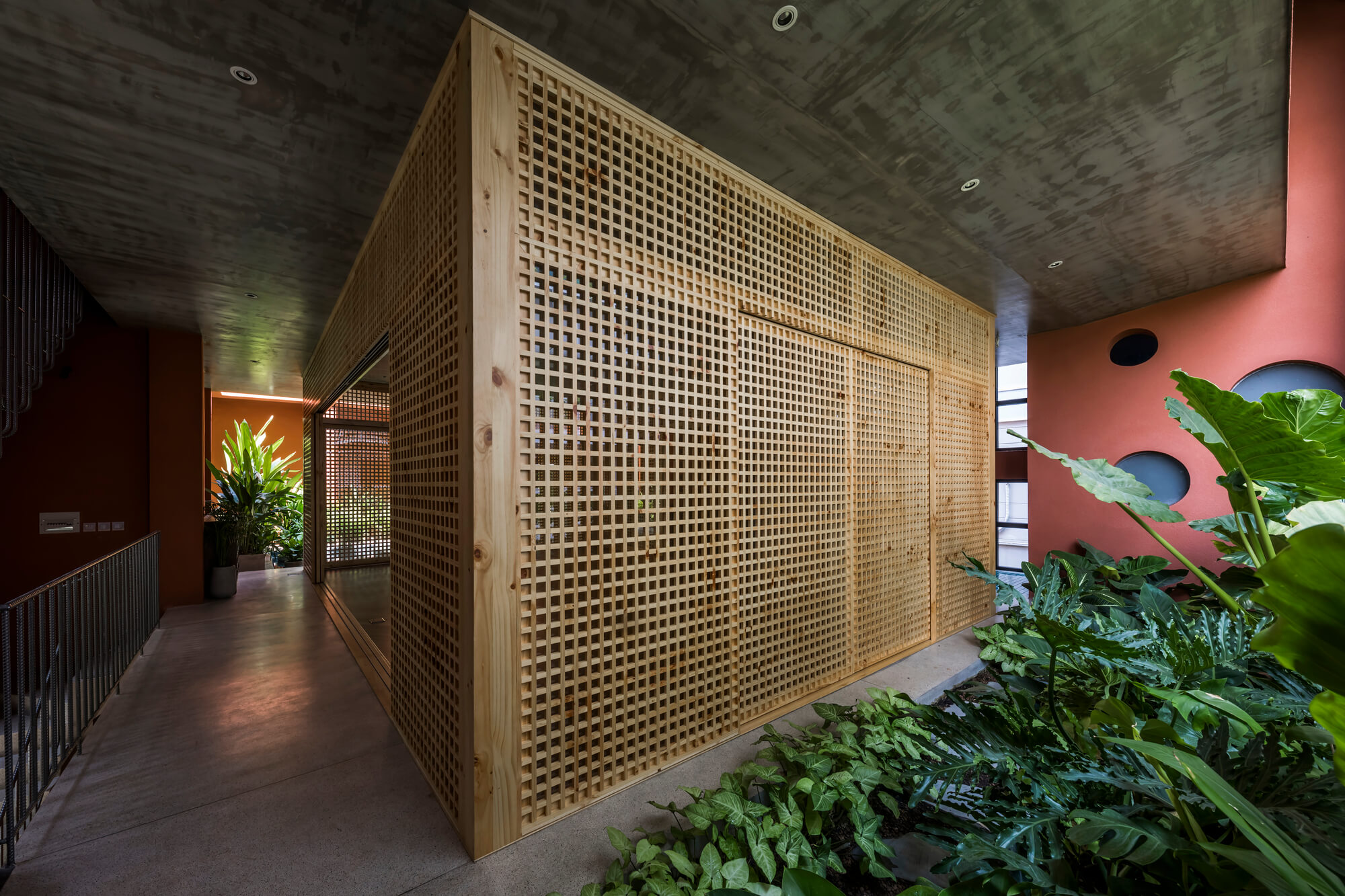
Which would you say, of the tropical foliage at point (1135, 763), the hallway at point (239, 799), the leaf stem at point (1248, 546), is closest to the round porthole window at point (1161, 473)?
the tropical foliage at point (1135, 763)

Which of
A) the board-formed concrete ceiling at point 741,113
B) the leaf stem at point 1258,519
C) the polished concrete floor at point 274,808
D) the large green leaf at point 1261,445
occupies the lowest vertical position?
the polished concrete floor at point 274,808

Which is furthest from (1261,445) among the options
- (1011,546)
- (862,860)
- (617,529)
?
→ (1011,546)

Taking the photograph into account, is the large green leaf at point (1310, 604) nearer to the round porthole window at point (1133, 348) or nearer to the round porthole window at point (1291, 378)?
the round porthole window at point (1291, 378)

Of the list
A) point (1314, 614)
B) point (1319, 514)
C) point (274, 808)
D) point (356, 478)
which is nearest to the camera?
point (1314, 614)

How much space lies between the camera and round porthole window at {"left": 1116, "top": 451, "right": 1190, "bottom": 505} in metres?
4.80

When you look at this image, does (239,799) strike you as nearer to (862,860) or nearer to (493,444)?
(493,444)

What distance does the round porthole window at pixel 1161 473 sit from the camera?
189 inches

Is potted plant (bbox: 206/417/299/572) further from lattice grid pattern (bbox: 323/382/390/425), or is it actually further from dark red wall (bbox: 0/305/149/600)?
lattice grid pattern (bbox: 323/382/390/425)

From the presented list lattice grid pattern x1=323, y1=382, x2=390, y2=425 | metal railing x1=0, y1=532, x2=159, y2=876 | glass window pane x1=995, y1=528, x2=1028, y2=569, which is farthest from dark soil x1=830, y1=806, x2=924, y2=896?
glass window pane x1=995, y1=528, x2=1028, y2=569

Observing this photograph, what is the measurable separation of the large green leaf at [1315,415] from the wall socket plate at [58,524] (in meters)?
8.50

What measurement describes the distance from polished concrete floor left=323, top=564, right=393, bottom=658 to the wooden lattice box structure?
1.33m

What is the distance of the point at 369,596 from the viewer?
540cm

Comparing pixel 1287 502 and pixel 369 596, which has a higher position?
pixel 1287 502

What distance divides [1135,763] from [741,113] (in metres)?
2.87
